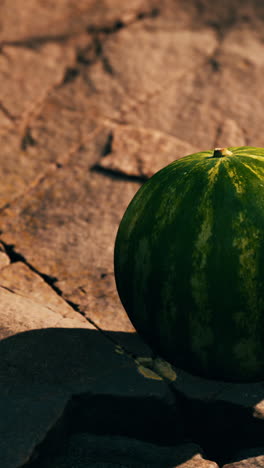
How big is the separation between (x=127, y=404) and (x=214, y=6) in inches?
164

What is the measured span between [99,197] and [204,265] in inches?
60.4

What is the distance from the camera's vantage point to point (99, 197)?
3346mm

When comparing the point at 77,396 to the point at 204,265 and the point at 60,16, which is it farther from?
the point at 60,16

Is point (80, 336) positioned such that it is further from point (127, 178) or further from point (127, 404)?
point (127, 178)

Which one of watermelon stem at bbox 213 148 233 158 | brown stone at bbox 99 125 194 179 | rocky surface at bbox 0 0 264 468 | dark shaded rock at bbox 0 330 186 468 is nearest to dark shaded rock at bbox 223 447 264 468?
rocky surface at bbox 0 0 264 468

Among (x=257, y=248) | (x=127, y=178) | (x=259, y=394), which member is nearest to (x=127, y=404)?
(x=259, y=394)

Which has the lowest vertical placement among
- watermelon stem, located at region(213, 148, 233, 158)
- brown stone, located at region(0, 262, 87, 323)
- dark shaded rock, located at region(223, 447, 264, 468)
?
brown stone, located at region(0, 262, 87, 323)

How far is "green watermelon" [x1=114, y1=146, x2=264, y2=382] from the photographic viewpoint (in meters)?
1.87

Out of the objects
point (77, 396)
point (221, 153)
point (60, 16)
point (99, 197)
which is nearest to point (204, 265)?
point (221, 153)

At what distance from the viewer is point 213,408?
2.07 m

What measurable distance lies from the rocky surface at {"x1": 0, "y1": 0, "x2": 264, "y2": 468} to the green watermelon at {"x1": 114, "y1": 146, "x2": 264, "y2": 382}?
21 centimetres

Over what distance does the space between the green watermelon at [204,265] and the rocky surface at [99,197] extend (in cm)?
21

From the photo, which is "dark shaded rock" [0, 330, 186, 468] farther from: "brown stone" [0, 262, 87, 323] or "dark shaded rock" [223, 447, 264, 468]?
"brown stone" [0, 262, 87, 323]

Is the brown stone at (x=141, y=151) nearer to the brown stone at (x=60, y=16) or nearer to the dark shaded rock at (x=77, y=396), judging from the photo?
the brown stone at (x=60, y=16)
